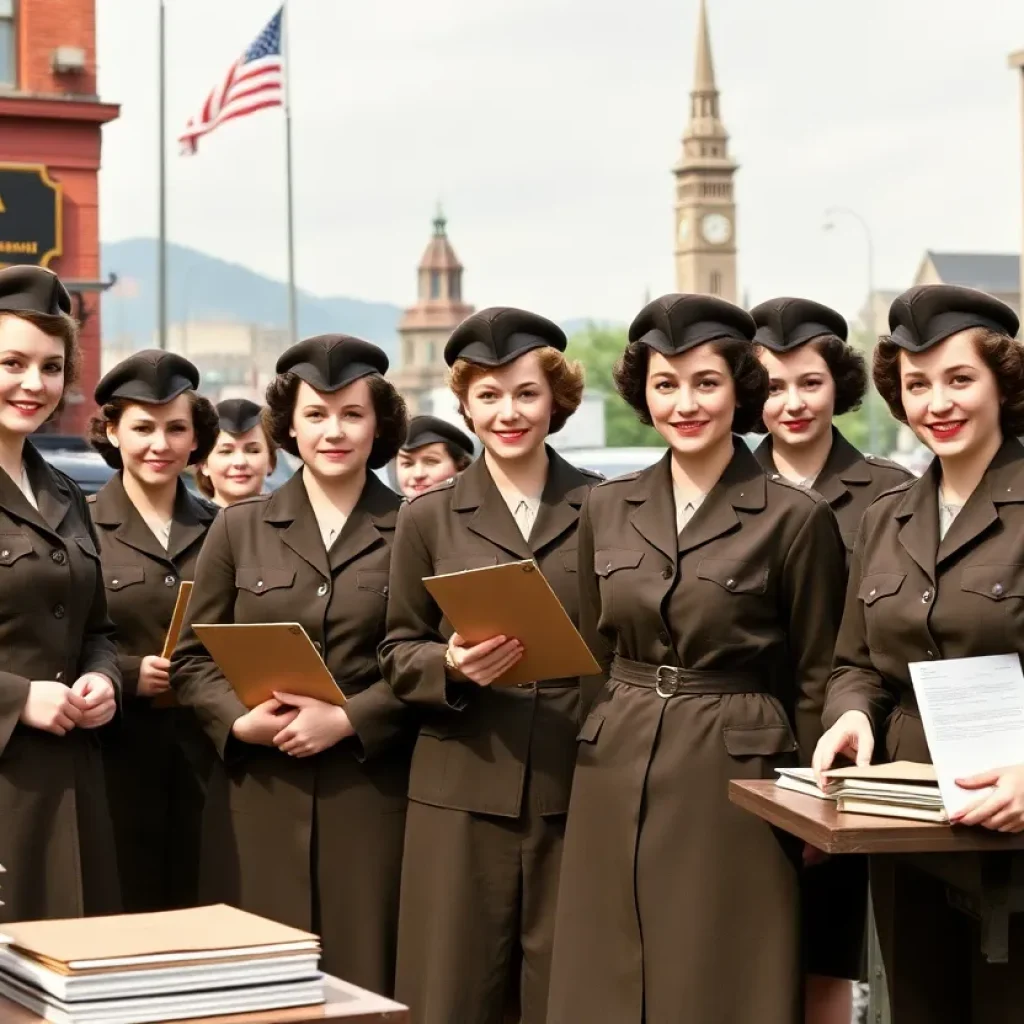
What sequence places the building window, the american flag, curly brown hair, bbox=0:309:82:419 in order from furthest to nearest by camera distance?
1. the building window
2. the american flag
3. curly brown hair, bbox=0:309:82:419

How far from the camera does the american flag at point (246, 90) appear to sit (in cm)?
2683

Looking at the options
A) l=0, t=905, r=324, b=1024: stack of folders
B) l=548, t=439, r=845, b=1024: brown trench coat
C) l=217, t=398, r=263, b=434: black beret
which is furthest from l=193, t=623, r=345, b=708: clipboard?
l=217, t=398, r=263, b=434: black beret

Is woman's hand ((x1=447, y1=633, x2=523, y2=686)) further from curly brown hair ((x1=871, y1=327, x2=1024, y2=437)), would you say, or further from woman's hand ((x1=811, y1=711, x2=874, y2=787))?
curly brown hair ((x1=871, y1=327, x2=1024, y2=437))

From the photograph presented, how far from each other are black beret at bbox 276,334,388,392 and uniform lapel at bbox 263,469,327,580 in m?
0.37

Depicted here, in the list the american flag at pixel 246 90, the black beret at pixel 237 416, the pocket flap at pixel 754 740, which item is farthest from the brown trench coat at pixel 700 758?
the american flag at pixel 246 90

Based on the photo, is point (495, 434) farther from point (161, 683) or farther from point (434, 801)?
point (161, 683)

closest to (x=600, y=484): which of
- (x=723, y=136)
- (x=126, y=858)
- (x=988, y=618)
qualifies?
(x=988, y=618)

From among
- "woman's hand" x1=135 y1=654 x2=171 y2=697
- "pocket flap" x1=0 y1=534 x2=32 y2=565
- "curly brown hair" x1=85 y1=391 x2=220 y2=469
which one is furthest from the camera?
"curly brown hair" x1=85 y1=391 x2=220 y2=469

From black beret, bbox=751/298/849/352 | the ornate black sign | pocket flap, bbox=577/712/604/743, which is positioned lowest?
pocket flap, bbox=577/712/604/743

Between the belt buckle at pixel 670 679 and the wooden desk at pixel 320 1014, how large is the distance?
2.04 metres

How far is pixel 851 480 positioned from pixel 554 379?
146 centimetres

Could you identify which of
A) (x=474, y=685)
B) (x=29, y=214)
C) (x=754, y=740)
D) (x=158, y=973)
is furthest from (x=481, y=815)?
(x=29, y=214)

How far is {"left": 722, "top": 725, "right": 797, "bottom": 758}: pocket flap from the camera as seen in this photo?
5375mm

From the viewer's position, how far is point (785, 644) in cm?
556
